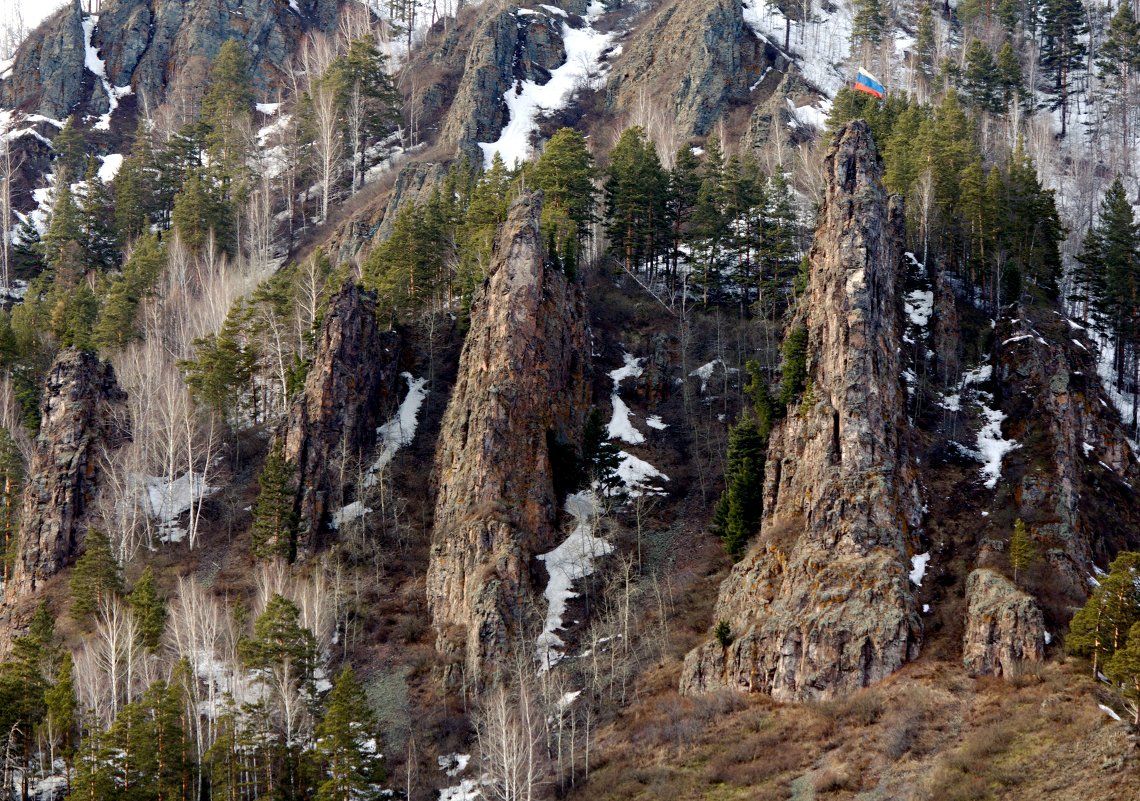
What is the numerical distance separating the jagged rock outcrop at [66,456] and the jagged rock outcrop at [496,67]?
48.4 metres

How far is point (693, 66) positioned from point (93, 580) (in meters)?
83.7

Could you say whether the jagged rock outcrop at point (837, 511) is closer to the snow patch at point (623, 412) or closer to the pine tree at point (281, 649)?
the snow patch at point (623, 412)

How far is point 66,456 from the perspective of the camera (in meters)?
64.1

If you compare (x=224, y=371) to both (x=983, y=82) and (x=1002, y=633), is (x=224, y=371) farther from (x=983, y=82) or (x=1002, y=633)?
(x=983, y=82)

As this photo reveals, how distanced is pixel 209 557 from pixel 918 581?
40.9 metres

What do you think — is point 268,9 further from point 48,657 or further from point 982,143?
point 48,657

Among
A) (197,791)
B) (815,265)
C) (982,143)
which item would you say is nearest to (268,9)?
(982,143)

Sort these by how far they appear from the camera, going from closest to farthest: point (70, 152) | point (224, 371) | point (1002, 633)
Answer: point (1002, 633) → point (224, 371) → point (70, 152)

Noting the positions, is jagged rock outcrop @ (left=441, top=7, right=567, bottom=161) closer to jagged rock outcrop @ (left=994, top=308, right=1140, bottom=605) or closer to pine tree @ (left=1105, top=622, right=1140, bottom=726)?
jagged rock outcrop @ (left=994, top=308, right=1140, bottom=605)

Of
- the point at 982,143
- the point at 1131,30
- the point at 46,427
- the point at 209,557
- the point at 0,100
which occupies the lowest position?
the point at 209,557

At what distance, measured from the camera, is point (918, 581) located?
154 ft

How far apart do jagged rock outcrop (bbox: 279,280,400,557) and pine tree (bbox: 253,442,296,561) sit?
0.73 metres

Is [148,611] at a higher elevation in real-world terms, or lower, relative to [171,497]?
lower

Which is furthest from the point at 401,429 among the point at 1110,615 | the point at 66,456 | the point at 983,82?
the point at 983,82
